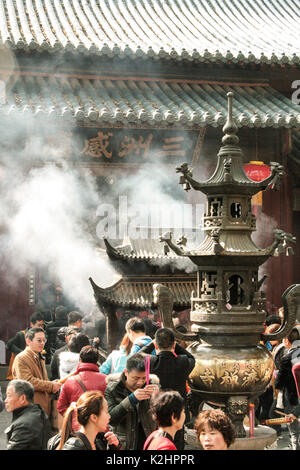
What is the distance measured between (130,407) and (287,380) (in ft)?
9.64

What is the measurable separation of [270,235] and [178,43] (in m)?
3.76

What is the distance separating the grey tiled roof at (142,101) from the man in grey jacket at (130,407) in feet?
22.7

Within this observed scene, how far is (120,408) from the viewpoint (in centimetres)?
522

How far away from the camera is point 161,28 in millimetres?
14492

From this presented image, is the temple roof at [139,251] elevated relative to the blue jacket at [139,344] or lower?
elevated

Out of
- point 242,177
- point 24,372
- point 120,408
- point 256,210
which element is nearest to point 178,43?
point 256,210

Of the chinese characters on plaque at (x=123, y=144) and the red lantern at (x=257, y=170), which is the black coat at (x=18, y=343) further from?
the red lantern at (x=257, y=170)

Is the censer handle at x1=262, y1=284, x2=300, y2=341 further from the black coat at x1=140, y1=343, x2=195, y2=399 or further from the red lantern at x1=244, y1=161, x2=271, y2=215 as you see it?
the red lantern at x1=244, y1=161, x2=271, y2=215

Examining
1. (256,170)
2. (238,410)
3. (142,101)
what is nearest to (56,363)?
(238,410)

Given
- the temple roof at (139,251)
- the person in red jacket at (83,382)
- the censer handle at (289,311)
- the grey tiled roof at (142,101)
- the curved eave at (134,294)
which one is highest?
the grey tiled roof at (142,101)

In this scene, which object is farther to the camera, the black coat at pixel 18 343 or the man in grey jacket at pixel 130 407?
the black coat at pixel 18 343

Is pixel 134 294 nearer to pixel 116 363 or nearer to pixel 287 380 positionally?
pixel 287 380

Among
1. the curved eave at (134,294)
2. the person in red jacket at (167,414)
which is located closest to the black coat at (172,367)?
the person in red jacket at (167,414)

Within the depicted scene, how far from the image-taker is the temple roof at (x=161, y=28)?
12641mm
